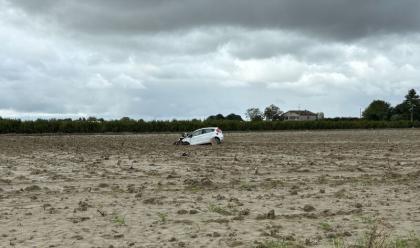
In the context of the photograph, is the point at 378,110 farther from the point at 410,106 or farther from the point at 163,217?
the point at 163,217

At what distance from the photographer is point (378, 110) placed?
15788 centimetres

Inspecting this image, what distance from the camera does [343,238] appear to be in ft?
25.7

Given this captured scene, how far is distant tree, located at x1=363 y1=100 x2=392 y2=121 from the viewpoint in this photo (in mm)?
150250

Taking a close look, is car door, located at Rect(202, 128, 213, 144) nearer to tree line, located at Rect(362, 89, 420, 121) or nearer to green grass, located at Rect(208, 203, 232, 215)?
green grass, located at Rect(208, 203, 232, 215)

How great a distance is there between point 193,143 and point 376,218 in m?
30.1

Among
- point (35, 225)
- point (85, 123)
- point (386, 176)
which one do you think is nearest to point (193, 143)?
point (386, 176)

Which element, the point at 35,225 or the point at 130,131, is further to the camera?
the point at 130,131

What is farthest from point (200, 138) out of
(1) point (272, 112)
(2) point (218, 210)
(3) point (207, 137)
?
(1) point (272, 112)

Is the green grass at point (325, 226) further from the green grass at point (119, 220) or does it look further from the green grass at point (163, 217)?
the green grass at point (119, 220)

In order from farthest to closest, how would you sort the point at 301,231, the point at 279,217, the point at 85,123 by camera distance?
the point at 85,123, the point at 279,217, the point at 301,231

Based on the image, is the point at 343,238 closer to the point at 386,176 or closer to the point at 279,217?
the point at 279,217

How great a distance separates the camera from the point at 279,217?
9.61 m

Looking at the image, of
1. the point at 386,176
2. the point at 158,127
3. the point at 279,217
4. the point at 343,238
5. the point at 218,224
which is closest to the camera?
the point at 343,238

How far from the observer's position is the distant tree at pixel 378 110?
5915 inches
